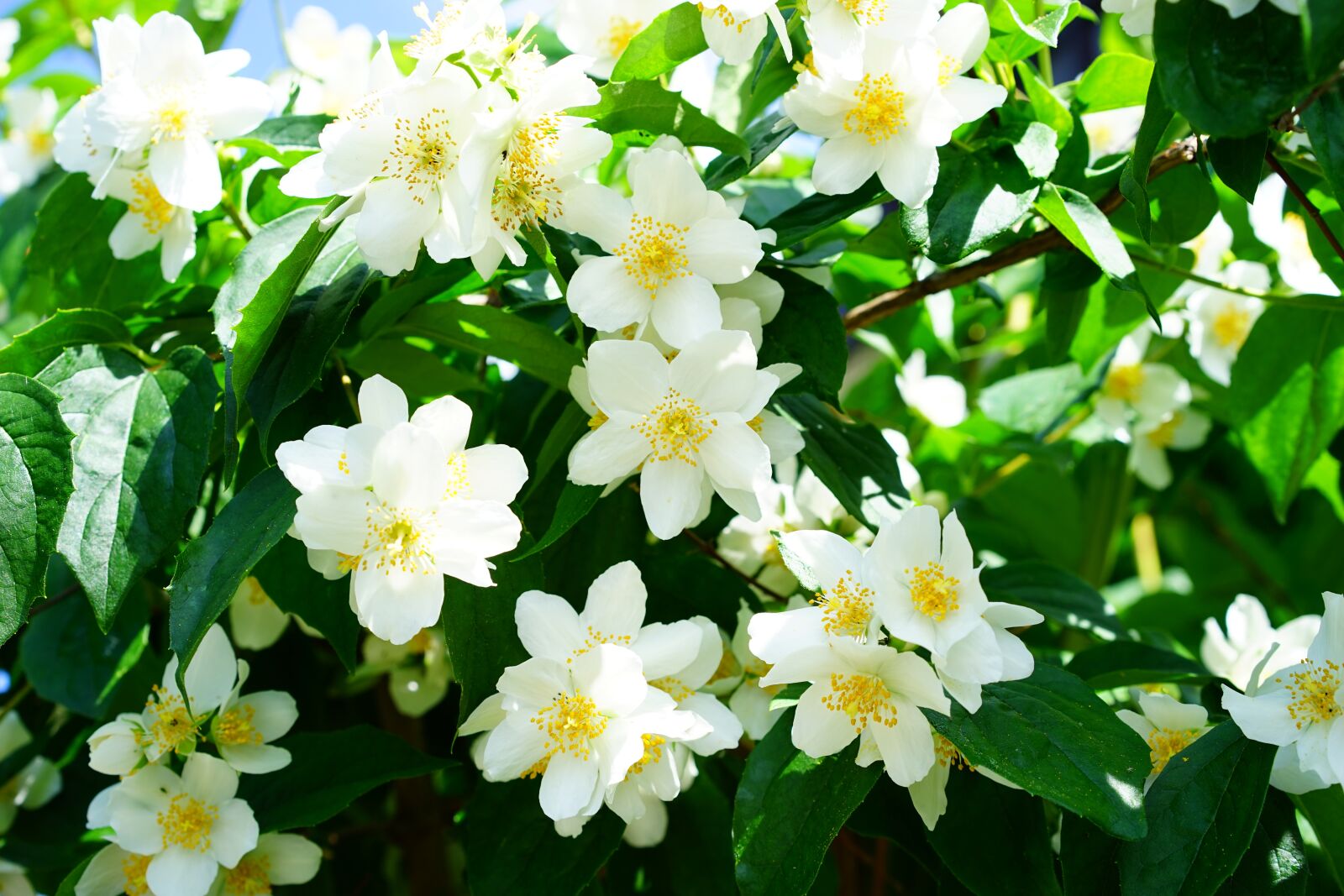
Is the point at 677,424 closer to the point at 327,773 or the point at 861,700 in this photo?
the point at 861,700

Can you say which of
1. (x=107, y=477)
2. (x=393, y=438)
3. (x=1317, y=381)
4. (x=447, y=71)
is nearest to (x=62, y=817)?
(x=107, y=477)

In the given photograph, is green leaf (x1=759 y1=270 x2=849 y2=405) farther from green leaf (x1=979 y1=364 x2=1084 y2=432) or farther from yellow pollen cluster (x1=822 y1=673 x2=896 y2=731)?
green leaf (x1=979 y1=364 x2=1084 y2=432)

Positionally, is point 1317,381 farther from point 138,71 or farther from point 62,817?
point 62,817

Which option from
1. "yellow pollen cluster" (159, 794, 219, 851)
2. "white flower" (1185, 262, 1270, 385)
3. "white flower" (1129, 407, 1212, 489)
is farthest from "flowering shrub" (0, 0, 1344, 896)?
"white flower" (1129, 407, 1212, 489)

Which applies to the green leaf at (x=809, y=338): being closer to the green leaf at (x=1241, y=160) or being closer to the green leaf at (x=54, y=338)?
the green leaf at (x=1241, y=160)

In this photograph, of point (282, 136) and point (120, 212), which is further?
point (120, 212)

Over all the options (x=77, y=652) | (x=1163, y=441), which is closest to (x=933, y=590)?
(x=77, y=652)

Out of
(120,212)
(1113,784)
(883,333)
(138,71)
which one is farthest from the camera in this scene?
(883,333)
